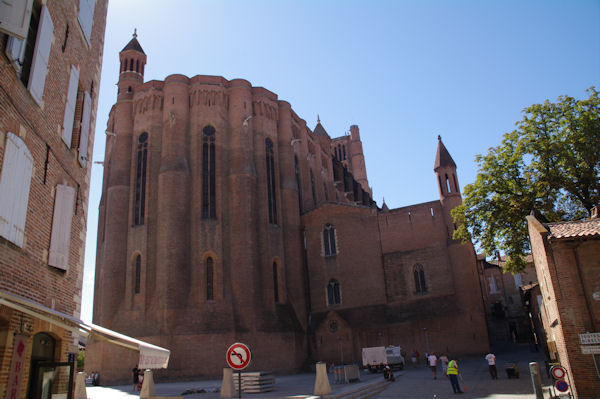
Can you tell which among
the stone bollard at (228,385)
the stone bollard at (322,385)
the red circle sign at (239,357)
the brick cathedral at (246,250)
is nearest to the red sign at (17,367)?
the red circle sign at (239,357)

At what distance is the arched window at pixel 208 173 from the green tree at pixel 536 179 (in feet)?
49.5

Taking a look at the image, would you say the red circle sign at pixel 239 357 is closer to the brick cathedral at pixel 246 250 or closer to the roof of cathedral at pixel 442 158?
the brick cathedral at pixel 246 250

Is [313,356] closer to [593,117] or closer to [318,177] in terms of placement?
[318,177]

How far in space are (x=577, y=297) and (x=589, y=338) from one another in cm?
124

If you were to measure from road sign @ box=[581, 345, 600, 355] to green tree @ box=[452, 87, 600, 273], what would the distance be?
1025cm

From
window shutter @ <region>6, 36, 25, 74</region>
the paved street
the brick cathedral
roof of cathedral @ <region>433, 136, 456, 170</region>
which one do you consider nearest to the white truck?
the paved street

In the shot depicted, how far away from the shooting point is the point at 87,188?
11.8 m

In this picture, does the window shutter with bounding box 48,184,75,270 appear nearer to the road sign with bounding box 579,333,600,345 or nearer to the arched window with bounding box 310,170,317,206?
the road sign with bounding box 579,333,600,345

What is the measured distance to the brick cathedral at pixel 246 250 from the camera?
27.2m

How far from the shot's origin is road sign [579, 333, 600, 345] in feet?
41.9

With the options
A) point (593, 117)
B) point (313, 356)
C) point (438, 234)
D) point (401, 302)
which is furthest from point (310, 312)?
point (593, 117)

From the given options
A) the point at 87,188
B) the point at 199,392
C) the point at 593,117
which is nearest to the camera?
the point at 87,188

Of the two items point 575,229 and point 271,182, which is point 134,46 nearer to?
point 271,182

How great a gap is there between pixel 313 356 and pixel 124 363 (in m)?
12.1
